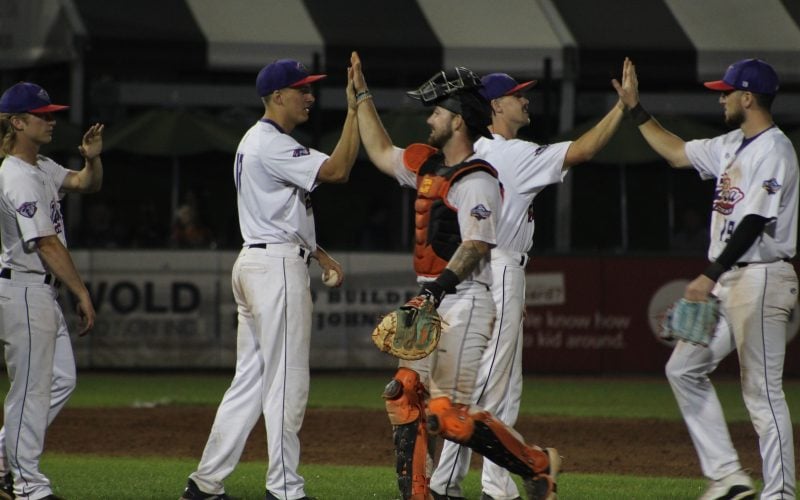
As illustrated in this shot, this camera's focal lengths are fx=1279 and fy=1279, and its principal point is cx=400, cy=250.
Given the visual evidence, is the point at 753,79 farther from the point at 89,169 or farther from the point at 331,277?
the point at 89,169

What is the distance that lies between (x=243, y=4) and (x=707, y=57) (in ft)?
23.0

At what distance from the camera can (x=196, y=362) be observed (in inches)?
613

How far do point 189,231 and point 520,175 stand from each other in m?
9.94

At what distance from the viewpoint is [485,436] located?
584 cm

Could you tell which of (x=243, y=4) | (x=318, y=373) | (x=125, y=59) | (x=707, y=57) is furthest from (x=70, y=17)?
(x=707, y=57)

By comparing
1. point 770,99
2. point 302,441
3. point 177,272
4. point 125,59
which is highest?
point 125,59

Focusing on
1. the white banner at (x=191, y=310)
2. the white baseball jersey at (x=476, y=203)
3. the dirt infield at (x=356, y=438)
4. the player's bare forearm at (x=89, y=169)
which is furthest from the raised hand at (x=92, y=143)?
the white banner at (x=191, y=310)

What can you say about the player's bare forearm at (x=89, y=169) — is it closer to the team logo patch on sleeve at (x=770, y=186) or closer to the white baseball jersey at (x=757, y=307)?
the white baseball jersey at (x=757, y=307)

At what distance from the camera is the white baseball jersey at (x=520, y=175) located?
711 centimetres

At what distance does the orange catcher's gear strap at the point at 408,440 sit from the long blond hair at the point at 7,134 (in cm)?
257

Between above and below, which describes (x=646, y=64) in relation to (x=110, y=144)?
above

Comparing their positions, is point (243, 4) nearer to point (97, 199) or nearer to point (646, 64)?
point (97, 199)

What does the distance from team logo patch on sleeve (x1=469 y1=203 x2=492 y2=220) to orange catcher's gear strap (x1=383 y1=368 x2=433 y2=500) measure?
0.85 meters

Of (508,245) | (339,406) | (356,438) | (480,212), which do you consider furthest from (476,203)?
(339,406)
